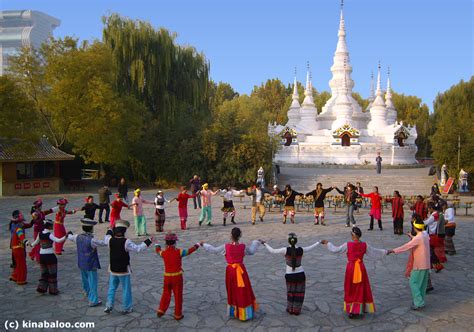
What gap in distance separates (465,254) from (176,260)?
27.0 ft

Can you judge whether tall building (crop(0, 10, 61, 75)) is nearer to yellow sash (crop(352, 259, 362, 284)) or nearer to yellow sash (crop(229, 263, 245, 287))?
yellow sash (crop(229, 263, 245, 287))

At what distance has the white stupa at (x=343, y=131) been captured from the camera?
133ft

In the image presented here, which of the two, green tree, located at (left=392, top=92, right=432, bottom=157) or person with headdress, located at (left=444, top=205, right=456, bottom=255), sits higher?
green tree, located at (left=392, top=92, right=432, bottom=157)

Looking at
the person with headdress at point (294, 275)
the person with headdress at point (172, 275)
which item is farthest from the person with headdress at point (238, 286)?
the person with headdress at point (294, 275)

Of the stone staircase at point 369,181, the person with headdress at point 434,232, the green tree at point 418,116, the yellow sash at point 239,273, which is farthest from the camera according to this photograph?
the green tree at point 418,116

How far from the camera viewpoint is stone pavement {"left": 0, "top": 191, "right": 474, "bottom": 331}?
21.9 feet

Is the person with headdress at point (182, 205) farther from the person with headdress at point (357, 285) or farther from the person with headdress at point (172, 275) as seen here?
the person with headdress at point (357, 285)

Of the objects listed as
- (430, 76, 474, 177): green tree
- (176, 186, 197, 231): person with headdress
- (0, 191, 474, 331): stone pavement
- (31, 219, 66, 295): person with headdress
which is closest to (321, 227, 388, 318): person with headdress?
(0, 191, 474, 331): stone pavement

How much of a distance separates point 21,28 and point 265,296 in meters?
199

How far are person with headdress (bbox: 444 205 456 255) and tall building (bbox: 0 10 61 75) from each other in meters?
181

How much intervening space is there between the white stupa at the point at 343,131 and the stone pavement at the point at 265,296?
92.4 ft

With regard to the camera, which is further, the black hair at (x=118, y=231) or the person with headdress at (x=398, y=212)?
the person with headdress at (x=398, y=212)

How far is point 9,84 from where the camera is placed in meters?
23.2

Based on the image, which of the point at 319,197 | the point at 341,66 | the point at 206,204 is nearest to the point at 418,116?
the point at 341,66
